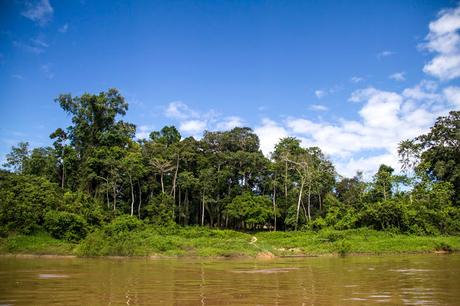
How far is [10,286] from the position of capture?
38.9 ft

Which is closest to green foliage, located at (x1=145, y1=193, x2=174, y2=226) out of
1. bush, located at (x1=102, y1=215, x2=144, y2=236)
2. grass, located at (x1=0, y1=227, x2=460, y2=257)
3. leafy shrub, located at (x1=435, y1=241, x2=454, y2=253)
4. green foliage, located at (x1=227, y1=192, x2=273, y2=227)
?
bush, located at (x1=102, y1=215, x2=144, y2=236)

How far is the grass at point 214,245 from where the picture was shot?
27.1m

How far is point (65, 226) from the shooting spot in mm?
31422

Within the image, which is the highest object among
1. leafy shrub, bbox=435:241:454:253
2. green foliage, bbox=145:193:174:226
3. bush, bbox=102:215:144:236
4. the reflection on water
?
green foliage, bbox=145:193:174:226

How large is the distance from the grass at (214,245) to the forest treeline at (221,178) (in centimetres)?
503

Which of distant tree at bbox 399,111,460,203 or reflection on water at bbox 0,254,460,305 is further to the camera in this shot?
distant tree at bbox 399,111,460,203

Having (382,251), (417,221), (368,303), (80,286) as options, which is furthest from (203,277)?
(417,221)

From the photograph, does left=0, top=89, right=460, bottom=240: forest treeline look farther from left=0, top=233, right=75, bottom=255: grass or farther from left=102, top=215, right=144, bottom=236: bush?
left=0, top=233, right=75, bottom=255: grass

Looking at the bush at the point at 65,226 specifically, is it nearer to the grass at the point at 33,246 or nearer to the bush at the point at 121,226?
the grass at the point at 33,246

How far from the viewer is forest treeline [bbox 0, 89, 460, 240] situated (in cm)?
3975

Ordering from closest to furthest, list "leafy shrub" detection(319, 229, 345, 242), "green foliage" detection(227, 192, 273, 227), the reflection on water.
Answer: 1. the reflection on water
2. "leafy shrub" detection(319, 229, 345, 242)
3. "green foliage" detection(227, 192, 273, 227)

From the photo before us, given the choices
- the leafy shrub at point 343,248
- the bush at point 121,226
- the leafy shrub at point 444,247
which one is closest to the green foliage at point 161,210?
the bush at point 121,226

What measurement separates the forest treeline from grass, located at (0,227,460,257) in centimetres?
503

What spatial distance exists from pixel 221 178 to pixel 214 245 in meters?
22.2
